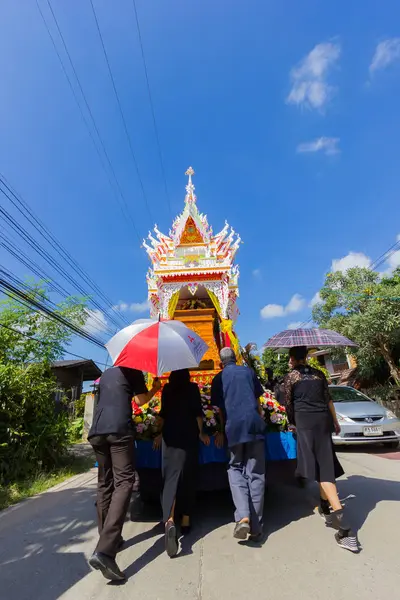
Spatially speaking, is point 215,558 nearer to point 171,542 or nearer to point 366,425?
point 171,542

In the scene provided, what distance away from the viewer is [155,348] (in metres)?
2.70

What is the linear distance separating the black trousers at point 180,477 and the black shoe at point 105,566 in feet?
2.02

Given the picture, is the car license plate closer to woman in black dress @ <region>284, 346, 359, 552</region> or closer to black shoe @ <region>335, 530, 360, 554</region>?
woman in black dress @ <region>284, 346, 359, 552</region>

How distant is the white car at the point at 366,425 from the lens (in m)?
6.22

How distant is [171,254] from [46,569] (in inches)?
283

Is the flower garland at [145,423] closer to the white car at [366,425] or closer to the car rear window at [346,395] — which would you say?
the white car at [366,425]

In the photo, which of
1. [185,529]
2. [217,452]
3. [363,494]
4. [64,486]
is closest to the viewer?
[185,529]

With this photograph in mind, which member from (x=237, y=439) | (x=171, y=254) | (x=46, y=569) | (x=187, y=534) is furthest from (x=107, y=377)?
(x=171, y=254)

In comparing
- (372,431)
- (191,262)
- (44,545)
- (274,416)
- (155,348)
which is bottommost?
(44,545)

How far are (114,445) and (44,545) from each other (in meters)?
1.34

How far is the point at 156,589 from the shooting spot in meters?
2.00

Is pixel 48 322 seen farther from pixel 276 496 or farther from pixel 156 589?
pixel 156 589

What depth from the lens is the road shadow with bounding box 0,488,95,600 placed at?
2.11 metres

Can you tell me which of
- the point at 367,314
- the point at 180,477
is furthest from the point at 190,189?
the point at 180,477
